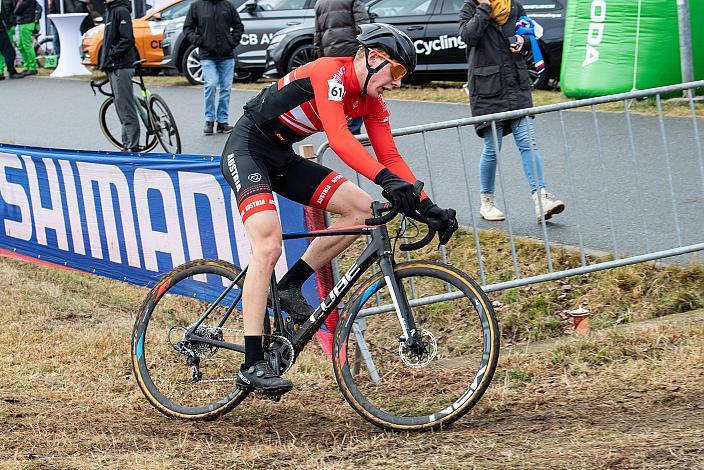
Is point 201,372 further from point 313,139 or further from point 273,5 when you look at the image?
point 273,5

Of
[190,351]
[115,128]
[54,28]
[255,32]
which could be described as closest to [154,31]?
[255,32]

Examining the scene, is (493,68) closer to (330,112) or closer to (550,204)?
(550,204)

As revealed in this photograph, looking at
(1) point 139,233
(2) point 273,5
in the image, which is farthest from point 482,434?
(2) point 273,5

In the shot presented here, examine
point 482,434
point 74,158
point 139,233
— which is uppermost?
point 74,158

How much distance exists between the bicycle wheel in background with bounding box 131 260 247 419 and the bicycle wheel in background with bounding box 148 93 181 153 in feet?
24.5

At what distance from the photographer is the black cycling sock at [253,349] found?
5.47 meters

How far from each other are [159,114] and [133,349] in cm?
818

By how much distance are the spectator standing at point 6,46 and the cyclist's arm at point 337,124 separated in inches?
881

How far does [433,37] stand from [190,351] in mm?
12139

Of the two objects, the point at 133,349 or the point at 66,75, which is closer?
the point at 133,349

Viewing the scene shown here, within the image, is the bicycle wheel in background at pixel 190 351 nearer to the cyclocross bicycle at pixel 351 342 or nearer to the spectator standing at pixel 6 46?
the cyclocross bicycle at pixel 351 342

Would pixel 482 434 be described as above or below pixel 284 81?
below

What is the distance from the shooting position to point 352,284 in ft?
18.0

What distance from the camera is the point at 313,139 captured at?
14.6 metres
